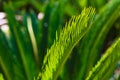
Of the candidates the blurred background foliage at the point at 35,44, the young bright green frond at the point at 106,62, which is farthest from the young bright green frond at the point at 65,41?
the blurred background foliage at the point at 35,44

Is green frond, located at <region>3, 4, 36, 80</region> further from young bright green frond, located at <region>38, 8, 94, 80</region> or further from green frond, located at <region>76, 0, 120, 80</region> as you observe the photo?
young bright green frond, located at <region>38, 8, 94, 80</region>

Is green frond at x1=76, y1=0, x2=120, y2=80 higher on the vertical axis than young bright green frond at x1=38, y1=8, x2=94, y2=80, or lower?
lower

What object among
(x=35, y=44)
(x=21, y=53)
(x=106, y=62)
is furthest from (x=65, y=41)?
(x=35, y=44)

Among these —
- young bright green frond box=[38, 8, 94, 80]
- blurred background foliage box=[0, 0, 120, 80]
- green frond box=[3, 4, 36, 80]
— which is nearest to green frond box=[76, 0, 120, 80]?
blurred background foliage box=[0, 0, 120, 80]

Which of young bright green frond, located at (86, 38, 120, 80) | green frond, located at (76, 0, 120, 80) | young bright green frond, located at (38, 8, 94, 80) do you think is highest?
young bright green frond, located at (38, 8, 94, 80)

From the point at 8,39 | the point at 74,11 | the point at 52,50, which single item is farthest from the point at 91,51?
the point at 74,11

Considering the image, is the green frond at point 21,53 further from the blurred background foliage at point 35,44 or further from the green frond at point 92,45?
the green frond at point 92,45

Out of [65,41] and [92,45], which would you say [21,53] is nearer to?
[92,45]

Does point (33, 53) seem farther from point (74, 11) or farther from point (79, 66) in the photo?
point (74, 11)
